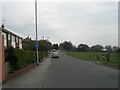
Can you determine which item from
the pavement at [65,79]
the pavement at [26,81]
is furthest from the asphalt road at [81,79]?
the pavement at [26,81]

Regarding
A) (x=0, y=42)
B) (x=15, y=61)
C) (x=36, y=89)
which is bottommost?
(x=36, y=89)

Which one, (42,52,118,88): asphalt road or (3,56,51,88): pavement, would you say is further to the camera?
(42,52,118,88): asphalt road

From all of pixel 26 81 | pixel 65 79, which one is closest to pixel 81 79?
pixel 65 79

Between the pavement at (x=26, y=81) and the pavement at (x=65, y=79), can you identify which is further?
the pavement at (x=65, y=79)

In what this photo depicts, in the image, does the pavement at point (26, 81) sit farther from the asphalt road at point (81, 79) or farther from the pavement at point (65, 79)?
the asphalt road at point (81, 79)

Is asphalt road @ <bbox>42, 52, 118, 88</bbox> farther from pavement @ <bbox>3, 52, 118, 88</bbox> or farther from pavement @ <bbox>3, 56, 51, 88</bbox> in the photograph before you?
pavement @ <bbox>3, 56, 51, 88</bbox>

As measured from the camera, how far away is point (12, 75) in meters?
12.8

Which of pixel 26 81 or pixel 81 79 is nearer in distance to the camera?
pixel 26 81

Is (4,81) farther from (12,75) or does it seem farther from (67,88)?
(67,88)

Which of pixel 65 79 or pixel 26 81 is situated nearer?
pixel 26 81

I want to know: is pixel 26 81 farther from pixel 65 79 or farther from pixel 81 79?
pixel 81 79

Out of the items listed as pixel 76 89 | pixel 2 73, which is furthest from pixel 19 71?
pixel 76 89

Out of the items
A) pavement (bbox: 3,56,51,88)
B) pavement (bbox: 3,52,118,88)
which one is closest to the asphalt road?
pavement (bbox: 3,52,118,88)

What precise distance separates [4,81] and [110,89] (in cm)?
546
